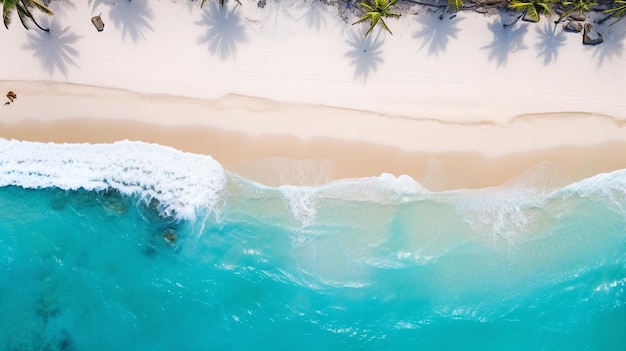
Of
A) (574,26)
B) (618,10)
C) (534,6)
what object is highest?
(618,10)

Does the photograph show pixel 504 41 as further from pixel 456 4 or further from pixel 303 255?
pixel 303 255

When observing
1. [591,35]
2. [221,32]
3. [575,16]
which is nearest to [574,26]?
[575,16]

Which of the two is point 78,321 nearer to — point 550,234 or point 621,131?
point 550,234

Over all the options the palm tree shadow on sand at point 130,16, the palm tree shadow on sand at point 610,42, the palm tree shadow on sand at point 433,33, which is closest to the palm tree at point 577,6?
the palm tree shadow on sand at point 610,42

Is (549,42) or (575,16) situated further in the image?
(549,42)

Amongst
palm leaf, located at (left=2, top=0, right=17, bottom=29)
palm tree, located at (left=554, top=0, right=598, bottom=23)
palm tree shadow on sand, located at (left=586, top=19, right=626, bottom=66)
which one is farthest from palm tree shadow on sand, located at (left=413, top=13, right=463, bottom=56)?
palm leaf, located at (left=2, top=0, right=17, bottom=29)

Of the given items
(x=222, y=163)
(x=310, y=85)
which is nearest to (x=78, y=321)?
(x=222, y=163)

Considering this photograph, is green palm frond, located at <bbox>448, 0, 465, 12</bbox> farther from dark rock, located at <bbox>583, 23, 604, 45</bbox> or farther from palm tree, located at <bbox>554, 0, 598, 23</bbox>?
dark rock, located at <bbox>583, 23, 604, 45</bbox>

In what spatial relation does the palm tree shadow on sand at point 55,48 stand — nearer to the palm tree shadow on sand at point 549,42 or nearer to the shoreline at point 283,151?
the shoreline at point 283,151
